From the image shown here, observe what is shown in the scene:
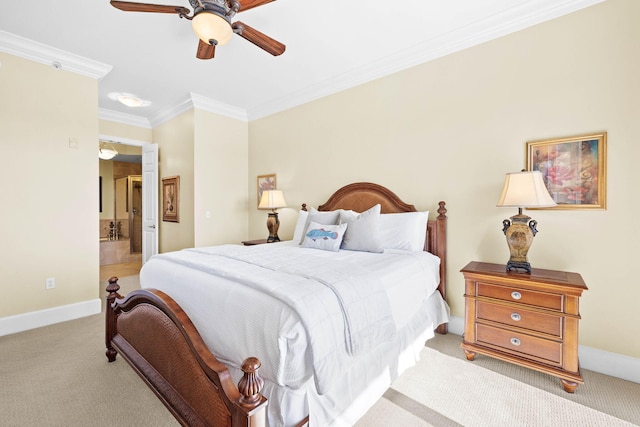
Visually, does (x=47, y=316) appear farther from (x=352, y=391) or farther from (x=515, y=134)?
(x=515, y=134)

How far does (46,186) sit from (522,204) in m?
4.49

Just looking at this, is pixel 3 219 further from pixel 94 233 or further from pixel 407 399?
pixel 407 399

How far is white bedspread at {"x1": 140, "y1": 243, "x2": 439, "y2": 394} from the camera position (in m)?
1.29

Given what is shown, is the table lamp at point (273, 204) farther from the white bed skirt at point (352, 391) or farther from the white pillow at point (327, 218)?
the white bed skirt at point (352, 391)

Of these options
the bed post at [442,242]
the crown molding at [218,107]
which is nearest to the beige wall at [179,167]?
the crown molding at [218,107]

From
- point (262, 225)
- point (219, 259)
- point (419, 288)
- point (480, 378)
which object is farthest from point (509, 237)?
point (262, 225)

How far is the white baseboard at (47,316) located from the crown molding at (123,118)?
9.88ft

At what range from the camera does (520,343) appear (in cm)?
209

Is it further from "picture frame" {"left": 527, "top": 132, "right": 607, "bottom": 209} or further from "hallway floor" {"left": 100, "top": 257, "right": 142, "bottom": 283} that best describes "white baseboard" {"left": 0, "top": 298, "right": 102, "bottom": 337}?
"picture frame" {"left": 527, "top": 132, "right": 607, "bottom": 209}

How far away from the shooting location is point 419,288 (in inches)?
89.7

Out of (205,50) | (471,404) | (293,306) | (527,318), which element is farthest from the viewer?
(205,50)

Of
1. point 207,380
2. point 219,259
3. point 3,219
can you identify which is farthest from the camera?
point 3,219

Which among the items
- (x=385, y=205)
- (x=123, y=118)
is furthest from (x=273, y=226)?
(x=123, y=118)

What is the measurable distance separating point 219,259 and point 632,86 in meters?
3.19
